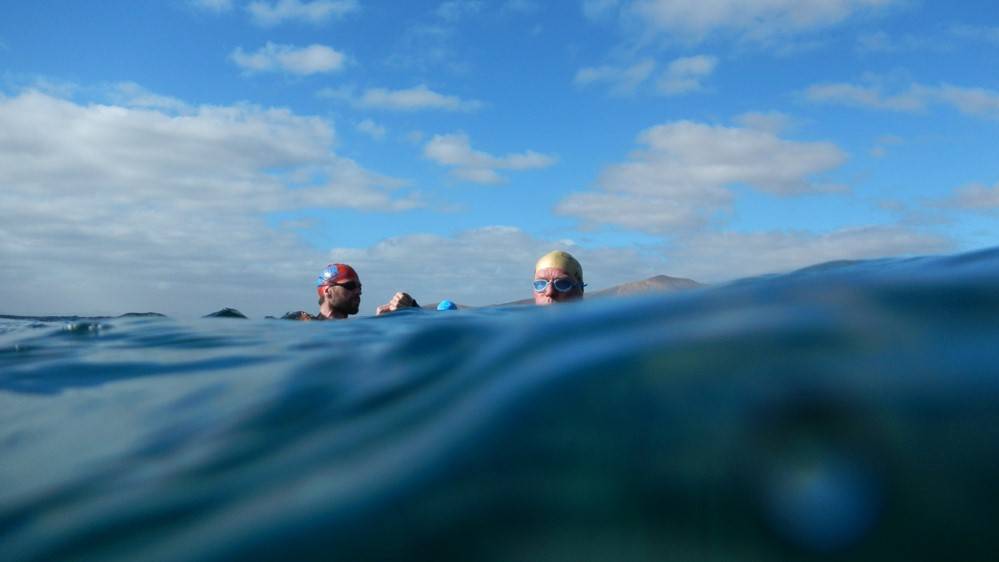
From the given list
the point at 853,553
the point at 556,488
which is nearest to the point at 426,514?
the point at 556,488

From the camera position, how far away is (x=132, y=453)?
2426 mm

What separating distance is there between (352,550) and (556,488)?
510 millimetres

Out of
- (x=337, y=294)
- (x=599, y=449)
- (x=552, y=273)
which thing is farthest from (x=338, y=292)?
(x=599, y=449)

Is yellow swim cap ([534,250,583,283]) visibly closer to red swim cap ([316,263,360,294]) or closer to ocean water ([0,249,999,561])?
red swim cap ([316,263,360,294])

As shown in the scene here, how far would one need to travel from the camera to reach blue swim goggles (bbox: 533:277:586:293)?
764 cm

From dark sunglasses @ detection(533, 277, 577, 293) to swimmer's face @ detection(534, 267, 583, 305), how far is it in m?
0.02

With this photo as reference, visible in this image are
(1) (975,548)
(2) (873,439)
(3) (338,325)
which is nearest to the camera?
(1) (975,548)

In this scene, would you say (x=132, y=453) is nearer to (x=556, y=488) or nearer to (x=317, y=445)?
(x=317, y=445)

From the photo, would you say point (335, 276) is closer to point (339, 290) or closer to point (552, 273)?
point (339, 290)

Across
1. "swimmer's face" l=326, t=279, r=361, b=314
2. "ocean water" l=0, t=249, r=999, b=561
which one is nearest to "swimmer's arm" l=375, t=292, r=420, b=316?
"swimmer's face" l=326, t=279, r=361, b=314

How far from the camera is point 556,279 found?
25.2 feet

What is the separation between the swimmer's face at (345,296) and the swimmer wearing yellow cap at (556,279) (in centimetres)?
247

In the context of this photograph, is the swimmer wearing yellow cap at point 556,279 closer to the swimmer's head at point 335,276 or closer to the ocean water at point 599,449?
the swimmer's head at point 335,276

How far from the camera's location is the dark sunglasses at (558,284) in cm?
764
